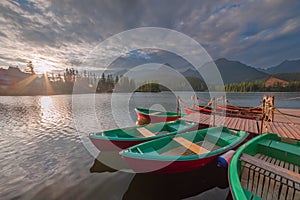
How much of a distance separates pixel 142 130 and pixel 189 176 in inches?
137

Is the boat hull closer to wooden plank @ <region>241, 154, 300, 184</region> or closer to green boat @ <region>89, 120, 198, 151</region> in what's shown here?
green boat @ <region>89, 120, 198, 151</region>

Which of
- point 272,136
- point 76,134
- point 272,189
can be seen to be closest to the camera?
point 272,189

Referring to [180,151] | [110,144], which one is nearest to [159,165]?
[180,151]

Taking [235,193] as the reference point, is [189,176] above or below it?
below

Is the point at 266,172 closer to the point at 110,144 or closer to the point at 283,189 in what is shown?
the point at 283,189

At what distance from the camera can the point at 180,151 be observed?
19.1 feet

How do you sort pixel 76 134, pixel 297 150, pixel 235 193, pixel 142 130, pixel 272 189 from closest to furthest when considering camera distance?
1. pixel 235 193
2. pixel 272 189
3. pixel 297 150
4. pixel 142 130
5. pixel 76 134

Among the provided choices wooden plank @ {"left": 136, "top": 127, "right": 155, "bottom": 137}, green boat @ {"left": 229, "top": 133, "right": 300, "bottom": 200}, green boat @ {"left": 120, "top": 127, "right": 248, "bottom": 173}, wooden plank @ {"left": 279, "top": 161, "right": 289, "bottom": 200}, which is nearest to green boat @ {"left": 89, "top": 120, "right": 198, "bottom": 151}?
wooden plank @ {"left": 136, "top": 127, "right": 155, "bottom": 137}

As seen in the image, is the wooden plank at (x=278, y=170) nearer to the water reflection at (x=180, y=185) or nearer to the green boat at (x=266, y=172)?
the green boat at (x=266, y=172)

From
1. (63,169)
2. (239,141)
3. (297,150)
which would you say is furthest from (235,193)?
(63,169)

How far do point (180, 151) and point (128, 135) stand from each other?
323cm

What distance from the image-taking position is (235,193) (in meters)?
2.37

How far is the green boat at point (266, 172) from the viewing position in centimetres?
270

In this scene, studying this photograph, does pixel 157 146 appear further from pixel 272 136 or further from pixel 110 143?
pixel 272 136
